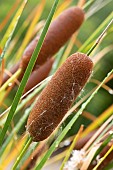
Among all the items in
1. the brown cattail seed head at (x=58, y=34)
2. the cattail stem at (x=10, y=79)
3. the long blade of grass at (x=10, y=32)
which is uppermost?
the long blade of grass at (x=10, y=32)

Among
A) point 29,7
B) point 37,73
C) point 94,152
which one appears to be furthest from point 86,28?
point 94,152

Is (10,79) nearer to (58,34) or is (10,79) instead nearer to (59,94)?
(58,34)

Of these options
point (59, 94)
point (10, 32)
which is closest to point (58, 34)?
point (10, 32)

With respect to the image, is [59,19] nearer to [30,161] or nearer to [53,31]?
[53,31]

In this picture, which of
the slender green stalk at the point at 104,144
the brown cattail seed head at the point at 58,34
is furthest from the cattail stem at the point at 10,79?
the slender green stalk at the point at 104,144

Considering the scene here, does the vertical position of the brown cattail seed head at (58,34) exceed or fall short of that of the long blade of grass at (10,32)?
it falls short

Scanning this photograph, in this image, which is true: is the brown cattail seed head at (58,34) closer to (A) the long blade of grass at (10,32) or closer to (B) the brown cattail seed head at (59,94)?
(A) the long blade of grass at (10,32)

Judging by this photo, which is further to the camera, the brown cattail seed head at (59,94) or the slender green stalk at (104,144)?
the slender green stalk at (104,144)
